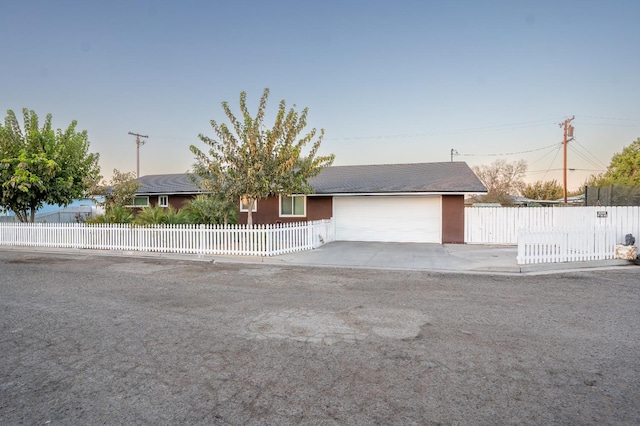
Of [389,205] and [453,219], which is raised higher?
[389,205]

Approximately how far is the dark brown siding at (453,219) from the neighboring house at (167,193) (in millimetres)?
14035

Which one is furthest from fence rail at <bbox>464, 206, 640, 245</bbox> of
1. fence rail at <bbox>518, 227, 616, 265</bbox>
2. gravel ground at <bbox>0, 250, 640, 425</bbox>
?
gravel ground at <bbox>0, 250, 640, 425</bbox>

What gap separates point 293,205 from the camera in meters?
21.0

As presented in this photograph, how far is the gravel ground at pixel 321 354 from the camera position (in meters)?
3.22

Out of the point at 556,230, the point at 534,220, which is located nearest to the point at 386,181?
the point at 534,220

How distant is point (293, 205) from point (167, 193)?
27.0ft

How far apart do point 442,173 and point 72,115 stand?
68.6 feet

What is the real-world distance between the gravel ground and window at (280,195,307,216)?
1216 centimetres

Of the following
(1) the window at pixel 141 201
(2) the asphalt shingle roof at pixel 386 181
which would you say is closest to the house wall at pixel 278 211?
(2) the asphalt shingle roof at pixel 386 181

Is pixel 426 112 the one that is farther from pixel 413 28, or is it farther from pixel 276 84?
pixel 276 84

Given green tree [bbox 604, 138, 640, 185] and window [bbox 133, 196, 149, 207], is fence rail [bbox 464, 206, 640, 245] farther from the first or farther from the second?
green tree [bbox 604, 138, 640, 185]

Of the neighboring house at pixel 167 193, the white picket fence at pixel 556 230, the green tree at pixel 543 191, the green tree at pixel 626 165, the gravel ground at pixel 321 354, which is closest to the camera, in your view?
the gravel ground at pixel 321 354

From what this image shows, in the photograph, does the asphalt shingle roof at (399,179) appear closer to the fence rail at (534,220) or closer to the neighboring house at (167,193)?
the fence rail at (534,220)

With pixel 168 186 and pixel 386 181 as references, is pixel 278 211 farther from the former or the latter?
pixel 168 186
